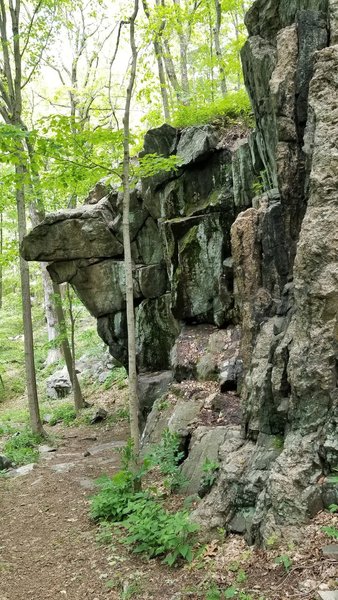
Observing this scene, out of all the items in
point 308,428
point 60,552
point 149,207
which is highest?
point 149,207

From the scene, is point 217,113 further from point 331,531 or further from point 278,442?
point 331,531

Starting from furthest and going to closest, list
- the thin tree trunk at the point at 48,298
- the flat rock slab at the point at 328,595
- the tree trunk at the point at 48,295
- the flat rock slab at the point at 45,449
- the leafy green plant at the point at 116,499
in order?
the thin tree trunk at the point at 48,298 → the tree trunk at the point at 48,295 → the flat rock slab at the point at 45,449 → the leafy green plant at the point at 116,499 → the flat rock slab at the point at 328,595

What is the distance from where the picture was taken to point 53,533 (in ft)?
24.3

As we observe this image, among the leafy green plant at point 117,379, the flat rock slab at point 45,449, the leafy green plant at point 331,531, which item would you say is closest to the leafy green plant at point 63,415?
the leafy green plant at point 117,379

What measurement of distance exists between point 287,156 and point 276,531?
16.4ft

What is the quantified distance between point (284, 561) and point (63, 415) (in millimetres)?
14308

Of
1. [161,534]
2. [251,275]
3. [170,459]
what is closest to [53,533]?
[170,459]

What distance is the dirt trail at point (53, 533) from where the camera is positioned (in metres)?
5.71

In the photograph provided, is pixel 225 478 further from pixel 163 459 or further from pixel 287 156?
pixel 287 156

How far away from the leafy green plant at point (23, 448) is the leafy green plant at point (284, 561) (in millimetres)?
8826

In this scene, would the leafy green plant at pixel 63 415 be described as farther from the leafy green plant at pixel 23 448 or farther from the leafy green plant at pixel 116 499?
the leafy green plant at pixel 116 499

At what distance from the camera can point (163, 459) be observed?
8.36m

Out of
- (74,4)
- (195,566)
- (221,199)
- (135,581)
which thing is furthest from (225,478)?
(74,4)

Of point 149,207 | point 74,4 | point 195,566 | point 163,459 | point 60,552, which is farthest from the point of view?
point 74,4
